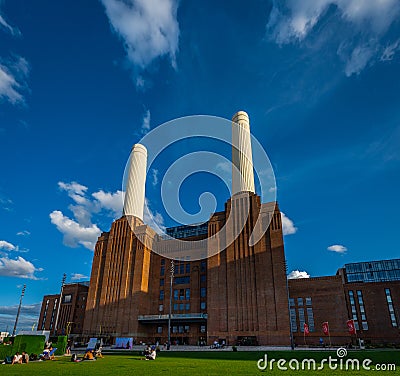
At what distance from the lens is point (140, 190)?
79750 mm

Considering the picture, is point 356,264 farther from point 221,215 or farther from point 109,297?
point 109,297

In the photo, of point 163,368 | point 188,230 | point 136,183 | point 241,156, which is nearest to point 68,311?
point 188,230

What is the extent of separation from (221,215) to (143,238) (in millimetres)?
19827

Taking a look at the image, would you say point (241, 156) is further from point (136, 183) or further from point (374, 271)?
point (374, 271)

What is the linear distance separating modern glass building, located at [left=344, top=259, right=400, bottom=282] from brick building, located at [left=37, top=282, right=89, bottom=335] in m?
78.3

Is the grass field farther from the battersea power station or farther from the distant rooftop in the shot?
the distant rooftop

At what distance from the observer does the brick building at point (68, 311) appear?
7925 cm

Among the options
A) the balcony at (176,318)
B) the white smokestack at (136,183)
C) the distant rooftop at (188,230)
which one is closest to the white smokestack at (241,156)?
the distant rooftop at (188,230)

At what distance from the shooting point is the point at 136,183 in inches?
3127

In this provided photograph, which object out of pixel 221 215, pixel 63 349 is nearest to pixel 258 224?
pixel 221 215

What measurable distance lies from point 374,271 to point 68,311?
293ft

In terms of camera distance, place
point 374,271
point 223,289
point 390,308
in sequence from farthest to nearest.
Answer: point 374,271 < point 390,308 < point 223,289

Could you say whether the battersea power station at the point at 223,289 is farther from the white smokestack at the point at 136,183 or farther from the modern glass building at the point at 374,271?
the modern glass building at the point at 374,271

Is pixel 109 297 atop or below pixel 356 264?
below
